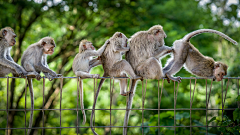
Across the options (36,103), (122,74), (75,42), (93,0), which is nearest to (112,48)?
(122,74)

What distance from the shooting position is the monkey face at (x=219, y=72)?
17.5 feet

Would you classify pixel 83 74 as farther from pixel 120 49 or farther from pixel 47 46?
pixel 47 46

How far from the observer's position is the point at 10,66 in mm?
4863

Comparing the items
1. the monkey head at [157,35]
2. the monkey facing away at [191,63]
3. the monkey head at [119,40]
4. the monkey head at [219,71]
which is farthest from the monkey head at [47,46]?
the monkey head at [219,71]

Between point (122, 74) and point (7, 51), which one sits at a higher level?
point (7, 51)

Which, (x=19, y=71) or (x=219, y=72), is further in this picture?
(x=219, y=72)

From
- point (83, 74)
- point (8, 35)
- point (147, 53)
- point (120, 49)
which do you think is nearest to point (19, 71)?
point (8, 35)

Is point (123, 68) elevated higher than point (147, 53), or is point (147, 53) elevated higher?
point (147, 53)

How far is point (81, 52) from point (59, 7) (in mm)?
4845

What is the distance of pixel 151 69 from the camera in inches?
195

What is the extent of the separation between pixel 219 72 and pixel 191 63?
0.63m

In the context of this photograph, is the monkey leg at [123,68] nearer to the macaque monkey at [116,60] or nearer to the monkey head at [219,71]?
the macaque monkey at [116,60]

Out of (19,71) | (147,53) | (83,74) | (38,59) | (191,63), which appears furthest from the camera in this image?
(191,63)

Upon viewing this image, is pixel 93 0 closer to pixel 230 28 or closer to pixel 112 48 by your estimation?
pixel 112 48
